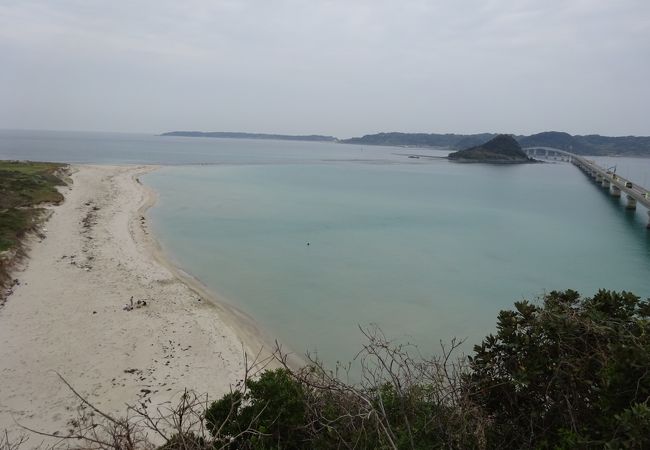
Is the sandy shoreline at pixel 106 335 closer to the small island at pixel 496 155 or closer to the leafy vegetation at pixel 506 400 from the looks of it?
the leafy vegetation at pixel 506 400

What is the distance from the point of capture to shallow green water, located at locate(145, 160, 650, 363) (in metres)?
15.6

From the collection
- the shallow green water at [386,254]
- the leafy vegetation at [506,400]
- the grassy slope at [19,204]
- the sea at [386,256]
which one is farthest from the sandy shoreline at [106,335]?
the leafy vegetation at [506,400]

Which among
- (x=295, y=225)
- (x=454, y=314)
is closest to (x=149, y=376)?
(x=454, y=314)

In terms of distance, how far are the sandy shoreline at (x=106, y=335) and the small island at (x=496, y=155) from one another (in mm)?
114637

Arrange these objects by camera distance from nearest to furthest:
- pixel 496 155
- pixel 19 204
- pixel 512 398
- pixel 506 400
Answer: pixel 512 398 < pixel 506 400 < pixel 19 204 < pixel 496 155

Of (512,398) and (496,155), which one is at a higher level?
(496,155)

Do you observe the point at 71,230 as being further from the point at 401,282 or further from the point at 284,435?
the point at 284,435

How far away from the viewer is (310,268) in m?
21.0

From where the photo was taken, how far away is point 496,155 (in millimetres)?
123625

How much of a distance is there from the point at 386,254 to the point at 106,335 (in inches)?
606

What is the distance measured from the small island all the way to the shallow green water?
74.2m

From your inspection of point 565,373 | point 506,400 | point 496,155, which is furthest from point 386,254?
point 496,155

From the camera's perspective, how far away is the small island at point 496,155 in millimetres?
121875

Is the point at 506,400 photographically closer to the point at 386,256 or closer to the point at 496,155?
the point at 386,256
